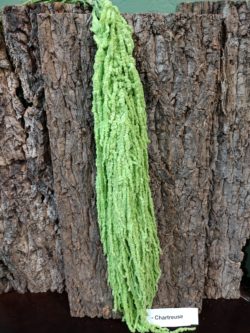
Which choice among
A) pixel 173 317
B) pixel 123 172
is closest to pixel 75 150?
pixel 123 172

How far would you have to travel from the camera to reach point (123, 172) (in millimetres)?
685

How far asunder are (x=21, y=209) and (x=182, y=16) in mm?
488

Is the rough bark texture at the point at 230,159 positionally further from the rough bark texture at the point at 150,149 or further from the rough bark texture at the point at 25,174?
the rough bark texture at the point at 25,174

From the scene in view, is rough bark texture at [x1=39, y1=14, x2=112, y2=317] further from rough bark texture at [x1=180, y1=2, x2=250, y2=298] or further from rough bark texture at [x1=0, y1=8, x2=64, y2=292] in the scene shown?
rough bark texture at [x1=180, y1=2, x2=250, y2=298]

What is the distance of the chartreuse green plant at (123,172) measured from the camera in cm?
64

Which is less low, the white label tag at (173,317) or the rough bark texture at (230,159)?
the rough bark texture at (230,159)

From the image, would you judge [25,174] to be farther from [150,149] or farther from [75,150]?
[150,149]

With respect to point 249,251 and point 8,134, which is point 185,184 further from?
point 249,251

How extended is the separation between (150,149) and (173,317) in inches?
→ 14.7

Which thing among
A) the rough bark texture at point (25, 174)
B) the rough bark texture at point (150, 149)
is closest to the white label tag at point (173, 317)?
the rough bark texture at point (150, 149)

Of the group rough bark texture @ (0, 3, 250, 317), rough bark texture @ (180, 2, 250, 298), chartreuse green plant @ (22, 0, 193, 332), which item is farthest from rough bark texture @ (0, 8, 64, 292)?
rough bark texture @ (180, 2, 250, 298)

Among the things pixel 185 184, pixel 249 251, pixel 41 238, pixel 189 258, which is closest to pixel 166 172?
pixel 185 184

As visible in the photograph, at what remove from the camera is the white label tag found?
852mm

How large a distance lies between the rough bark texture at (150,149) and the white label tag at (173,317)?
2 centimetres
